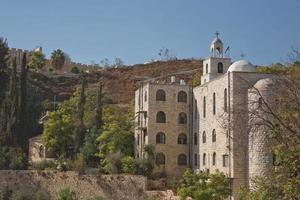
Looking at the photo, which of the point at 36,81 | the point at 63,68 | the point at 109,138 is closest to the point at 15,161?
the point at 109,138

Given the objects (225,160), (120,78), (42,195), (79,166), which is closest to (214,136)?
(225,160)

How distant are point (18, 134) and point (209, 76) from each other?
55.0ft

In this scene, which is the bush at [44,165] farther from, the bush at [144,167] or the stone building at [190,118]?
the stone building at [190,118]

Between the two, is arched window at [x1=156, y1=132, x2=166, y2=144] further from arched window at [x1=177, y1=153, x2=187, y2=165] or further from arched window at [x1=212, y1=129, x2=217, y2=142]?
arched window at [x1=212, y1=129, x2=217, y2=142]

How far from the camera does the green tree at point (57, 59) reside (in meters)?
103

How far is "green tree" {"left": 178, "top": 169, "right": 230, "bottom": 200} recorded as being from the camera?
34.1 metres

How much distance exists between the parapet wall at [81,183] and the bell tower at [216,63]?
36.4 ft

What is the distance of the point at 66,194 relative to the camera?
37344 millimetres

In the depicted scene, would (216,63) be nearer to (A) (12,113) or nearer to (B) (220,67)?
(B) (220,67)

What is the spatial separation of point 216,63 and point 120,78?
5000 cm

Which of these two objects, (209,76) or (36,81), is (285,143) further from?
(36,81)

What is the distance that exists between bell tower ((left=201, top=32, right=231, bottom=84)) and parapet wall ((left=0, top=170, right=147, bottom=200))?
36.4 ft

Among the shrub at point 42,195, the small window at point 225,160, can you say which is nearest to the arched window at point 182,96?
the small window at point 225,160

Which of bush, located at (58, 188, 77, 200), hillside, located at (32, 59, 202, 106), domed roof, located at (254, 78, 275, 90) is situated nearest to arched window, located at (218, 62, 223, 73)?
domed roof, located at (254, 78, 275, 90)
